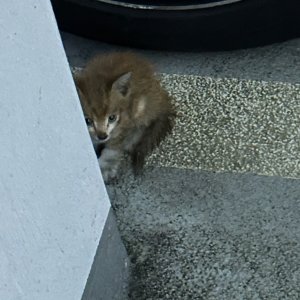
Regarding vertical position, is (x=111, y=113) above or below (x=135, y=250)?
above

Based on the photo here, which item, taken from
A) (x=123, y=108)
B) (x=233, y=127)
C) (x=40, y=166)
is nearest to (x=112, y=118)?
(x=123, y=108)

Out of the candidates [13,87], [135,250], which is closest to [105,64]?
[135,250]

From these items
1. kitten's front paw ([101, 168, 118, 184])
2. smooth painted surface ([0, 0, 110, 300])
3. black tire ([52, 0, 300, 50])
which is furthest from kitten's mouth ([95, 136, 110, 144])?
smooth painted surface ([0, 0, 110, 300])

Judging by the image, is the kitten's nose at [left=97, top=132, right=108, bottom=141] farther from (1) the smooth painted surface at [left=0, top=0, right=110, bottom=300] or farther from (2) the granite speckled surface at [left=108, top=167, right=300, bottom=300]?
(1) the smooth painted surface at [left=0, top=0, right=110, bottom=300]

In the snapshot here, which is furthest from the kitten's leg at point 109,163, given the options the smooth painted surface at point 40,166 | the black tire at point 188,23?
the smooth painted surface at point 40,166

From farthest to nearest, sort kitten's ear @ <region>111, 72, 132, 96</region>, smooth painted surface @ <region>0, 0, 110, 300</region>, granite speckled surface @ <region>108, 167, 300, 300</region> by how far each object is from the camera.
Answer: kitten's ear @ <region>111, 72, 132, 96</region> < granite speckled surface @ <region>108, 167, 300, 300</region> < smooth painted surface @ <region>0, 0, 110, 300</region>

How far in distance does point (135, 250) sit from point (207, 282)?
0.20 metres

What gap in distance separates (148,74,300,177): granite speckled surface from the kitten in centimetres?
5

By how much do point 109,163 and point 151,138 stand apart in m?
0.14

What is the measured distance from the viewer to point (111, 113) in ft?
6.80

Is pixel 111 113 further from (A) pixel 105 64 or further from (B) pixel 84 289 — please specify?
(B) pixel 84 289

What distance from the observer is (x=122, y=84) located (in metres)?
1.99

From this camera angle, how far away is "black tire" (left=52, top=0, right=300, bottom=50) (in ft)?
6.96

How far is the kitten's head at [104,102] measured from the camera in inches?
78.8
